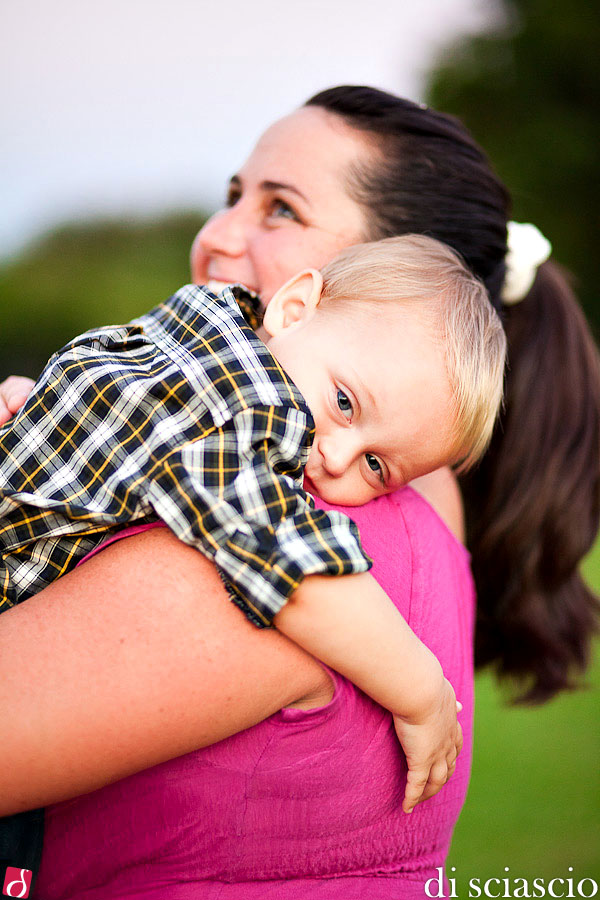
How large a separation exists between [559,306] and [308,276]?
128 centimetres

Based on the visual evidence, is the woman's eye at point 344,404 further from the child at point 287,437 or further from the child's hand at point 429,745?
the child's hand at point 429,745

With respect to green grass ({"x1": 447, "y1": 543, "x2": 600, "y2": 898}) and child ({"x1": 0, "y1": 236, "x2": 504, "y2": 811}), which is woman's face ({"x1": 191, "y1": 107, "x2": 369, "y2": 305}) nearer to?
child ({"x1": 0, "y1": 236, "x2": 504, "y2": 811})

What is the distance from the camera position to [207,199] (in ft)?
45.6

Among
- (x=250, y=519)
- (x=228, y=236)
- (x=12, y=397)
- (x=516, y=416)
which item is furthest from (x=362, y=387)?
(x=516, y=416)

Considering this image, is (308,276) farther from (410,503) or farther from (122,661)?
(122,661)

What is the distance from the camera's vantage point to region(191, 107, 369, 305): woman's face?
2.06 m

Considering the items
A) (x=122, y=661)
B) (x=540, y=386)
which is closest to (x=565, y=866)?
(x=540, y=386)

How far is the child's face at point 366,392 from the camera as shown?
1.58 m

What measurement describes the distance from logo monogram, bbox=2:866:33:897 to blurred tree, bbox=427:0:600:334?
65.7 feet

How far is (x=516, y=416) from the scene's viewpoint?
9.06 ft

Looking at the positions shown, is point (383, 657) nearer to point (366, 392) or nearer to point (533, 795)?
point (366, 392)

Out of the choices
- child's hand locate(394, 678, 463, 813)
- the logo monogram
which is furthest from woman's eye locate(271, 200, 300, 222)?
the logo monogram

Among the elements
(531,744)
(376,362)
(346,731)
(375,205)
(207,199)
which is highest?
(375,205)

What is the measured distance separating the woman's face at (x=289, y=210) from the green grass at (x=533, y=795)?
2.03m
